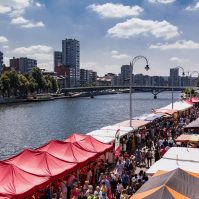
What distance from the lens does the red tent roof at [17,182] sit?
597 inches

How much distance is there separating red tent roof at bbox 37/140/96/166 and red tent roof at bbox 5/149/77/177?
2.40 feet

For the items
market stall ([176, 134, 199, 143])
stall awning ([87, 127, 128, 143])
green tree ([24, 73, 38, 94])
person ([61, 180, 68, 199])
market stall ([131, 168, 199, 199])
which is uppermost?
green tree ([24, 73, 38, 94])

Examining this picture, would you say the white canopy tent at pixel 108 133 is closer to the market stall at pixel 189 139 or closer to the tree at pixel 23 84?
the market stall at pixel 189 139

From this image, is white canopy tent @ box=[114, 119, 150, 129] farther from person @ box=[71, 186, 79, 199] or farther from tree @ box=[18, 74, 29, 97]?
tree @ box=[18, 74, 29, 97]

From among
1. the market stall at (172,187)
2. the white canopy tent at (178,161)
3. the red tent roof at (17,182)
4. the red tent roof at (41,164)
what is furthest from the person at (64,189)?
the market stall at (172,187)

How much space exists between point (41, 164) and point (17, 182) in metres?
2.76

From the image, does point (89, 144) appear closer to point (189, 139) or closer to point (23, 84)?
point (189, 139)

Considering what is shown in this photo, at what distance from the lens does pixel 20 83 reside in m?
133

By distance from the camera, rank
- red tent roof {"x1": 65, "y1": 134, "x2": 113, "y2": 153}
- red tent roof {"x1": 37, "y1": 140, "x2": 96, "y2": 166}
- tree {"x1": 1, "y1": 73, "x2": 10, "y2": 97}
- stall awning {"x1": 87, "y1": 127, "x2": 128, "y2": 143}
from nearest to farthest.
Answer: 1. red tent roof {"x1": 37, "y1": 140, "x2": 96, "y2": 166}
2. red tent roof {"x1": 65, "y1": 134, "x2": 113, "y2": 153}
3. stall awning {"x1": 87, "y1": 127, "x2": 128, "y2": 143}
4. tree {"x1": 1, "y1": 73, "x2": 10, "y2": 97}

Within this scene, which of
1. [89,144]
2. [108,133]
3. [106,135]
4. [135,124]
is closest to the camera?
[89,144]

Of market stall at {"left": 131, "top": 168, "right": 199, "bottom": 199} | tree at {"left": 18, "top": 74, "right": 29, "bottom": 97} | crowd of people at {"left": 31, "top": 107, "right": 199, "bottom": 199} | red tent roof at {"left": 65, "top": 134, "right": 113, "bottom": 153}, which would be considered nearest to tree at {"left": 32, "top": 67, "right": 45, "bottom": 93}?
tree at {"left": 18, "top": 74, "right": 29, "bottom": 97}

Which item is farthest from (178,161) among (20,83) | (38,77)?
(38,77)

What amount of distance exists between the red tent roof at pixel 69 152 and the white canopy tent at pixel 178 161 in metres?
4.61

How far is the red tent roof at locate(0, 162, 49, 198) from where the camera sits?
15.2 metres
